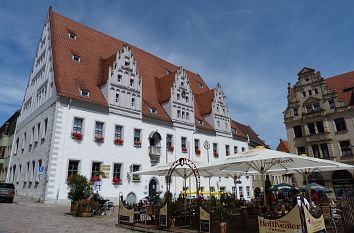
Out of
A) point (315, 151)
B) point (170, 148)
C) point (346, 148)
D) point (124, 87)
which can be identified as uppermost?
point (124, 87)

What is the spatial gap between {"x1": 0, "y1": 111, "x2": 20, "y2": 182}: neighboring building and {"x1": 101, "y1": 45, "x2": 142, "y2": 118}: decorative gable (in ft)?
56.2

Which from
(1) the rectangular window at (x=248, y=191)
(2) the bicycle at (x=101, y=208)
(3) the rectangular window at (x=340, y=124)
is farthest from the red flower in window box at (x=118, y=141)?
(3) the rectangular window at (x=340, y=124)

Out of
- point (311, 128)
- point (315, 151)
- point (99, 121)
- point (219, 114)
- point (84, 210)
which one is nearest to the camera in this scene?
point (84, 210)

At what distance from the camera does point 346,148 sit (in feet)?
127

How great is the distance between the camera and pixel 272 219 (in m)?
8.30

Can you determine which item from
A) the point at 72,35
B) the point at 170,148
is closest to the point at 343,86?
the point at 170,148

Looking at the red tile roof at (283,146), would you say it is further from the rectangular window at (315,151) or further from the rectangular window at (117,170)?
the rectangular window at (117,170)

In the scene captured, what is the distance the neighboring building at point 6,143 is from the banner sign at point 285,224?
121 feet

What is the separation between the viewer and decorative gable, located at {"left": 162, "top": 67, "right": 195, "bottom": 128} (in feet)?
117

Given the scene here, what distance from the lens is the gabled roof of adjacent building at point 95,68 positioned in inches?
1091

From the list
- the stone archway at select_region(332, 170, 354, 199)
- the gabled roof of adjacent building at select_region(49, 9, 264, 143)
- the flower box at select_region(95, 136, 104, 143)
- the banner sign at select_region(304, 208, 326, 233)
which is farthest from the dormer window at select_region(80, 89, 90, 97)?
the stone archway at select_region(332, 170, 354, 199)

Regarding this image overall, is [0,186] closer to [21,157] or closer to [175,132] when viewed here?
[21,157]

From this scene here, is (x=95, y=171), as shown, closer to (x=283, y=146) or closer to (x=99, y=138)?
(x=99, y=138)

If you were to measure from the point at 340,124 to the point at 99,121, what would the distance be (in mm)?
32121
